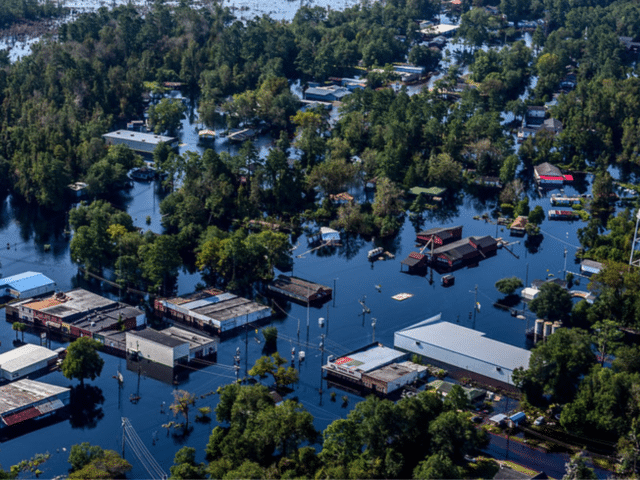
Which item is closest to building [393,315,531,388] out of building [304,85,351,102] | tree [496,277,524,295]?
tree [496,277,524,295]

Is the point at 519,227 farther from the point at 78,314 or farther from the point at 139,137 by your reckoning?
the point at 139,137

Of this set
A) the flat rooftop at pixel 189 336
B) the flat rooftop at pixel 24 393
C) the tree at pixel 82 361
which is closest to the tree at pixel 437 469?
the flat rooftop at pixel 189 336

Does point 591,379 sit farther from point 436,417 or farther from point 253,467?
point 253,467

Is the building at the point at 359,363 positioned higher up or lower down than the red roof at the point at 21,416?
higher up

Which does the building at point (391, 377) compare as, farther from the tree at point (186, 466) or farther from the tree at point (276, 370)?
the tree at point (186, 466)

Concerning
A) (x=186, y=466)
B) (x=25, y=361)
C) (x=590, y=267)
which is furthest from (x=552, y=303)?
(x=25, y=361)

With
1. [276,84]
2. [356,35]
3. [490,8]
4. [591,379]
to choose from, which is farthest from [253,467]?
[490,8]
